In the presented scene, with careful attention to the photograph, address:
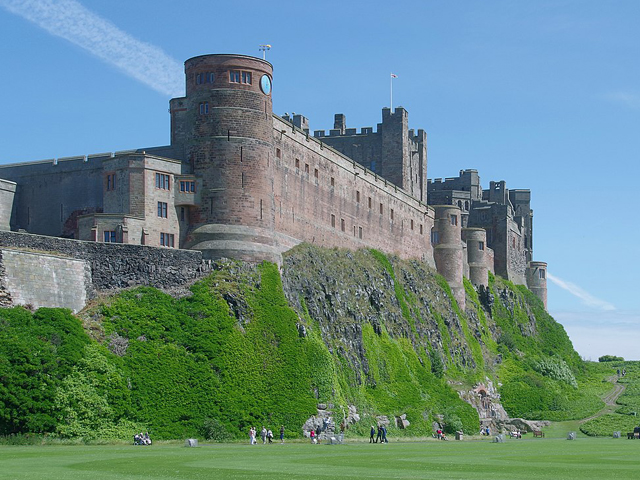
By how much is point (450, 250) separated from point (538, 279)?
105 feet

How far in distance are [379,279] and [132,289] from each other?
3371 cm

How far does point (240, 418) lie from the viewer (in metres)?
63.1

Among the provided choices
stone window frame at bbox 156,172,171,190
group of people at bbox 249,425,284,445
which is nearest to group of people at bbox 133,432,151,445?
group of people at bbox 249,425,284,445

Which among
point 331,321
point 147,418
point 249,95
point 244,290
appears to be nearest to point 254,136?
point 249,95

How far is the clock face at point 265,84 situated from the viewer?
74500 millimetres

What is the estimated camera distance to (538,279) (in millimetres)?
143000

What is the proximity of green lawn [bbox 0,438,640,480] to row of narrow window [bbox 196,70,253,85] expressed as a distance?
28608 mm

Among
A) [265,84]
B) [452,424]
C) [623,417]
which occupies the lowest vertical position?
[623,417]

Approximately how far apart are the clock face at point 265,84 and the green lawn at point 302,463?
29.3m

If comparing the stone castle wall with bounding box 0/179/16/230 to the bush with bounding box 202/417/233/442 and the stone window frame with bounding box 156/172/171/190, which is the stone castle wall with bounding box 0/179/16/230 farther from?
the bush with bounding box 202/417/233/442

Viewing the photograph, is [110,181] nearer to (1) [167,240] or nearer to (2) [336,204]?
(1) [167,240]

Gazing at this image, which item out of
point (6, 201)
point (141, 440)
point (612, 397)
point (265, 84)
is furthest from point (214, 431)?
point (612, 397)

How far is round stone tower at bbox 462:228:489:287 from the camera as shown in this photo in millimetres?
122188

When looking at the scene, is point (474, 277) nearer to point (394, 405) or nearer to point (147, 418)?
point (394, 405)
